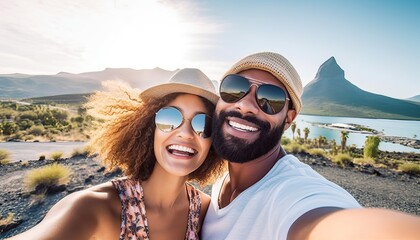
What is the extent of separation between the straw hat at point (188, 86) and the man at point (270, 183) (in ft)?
0.41

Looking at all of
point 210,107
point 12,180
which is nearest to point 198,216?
point 210,107

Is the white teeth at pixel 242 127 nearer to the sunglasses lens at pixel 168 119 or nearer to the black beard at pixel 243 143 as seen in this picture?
the black beard at pixel 243 143

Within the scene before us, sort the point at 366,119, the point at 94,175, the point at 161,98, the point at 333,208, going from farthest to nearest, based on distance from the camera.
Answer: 1. the point at 366,119
2. the point at 94,175
3. the point at 161,98
4. the point at 333,208

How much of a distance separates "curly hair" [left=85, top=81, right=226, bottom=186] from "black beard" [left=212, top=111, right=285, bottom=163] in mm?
231

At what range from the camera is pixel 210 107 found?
2424 mm

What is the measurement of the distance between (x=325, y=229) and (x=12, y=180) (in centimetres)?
1103

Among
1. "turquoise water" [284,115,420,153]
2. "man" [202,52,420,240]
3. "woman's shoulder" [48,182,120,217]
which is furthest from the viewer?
"turquoise water" [284,115,420,153]

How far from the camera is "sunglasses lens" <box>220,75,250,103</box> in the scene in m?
2.33

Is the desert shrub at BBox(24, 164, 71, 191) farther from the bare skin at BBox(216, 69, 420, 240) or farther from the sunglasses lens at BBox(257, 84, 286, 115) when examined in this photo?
the sunglasses lens at BBox(257, 84, 286, 115)

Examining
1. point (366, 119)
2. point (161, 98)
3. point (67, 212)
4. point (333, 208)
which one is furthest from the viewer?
point (366, 119)

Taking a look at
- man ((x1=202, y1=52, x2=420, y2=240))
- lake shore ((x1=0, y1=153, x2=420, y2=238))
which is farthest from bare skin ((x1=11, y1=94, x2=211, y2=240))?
lake shore ((x1=0, y1=153, x2=420, y2=238))

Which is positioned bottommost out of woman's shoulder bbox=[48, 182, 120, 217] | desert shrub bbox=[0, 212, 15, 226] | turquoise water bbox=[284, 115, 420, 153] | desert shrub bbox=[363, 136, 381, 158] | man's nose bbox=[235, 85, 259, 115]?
turquoise water bbox=[284, 115, 420, 153]

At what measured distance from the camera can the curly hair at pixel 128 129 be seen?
8.07ft

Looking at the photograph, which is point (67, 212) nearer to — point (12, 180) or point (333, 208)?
point (333, 208)
